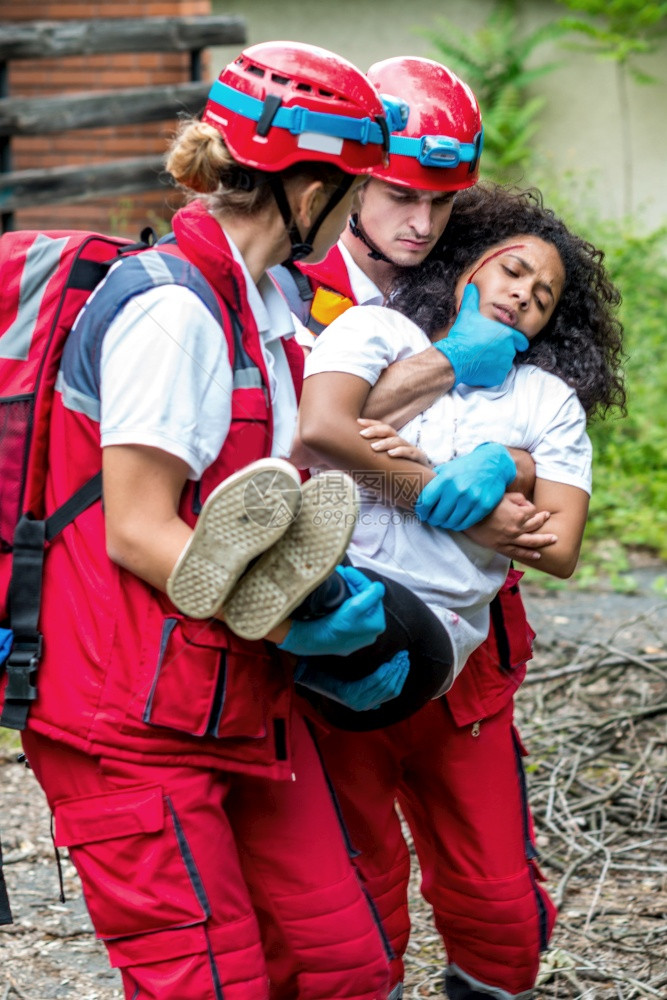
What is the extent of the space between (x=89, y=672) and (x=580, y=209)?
9814mm

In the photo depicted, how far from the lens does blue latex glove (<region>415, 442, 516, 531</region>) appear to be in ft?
8.14

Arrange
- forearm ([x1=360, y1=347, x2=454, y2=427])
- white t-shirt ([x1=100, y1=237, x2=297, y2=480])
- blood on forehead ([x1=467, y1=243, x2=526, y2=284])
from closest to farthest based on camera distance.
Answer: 1. white t-shirt ([x1=100, y1=237, x2=297, y2=480])
2. forearm ([x1=360, y1=347, x2=454, y2=427])
3. blood on forehead ([x1=467, y1=243, x2=526, y2=284])

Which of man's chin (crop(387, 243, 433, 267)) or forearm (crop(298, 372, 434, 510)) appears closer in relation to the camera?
forearm (crop(298, 372, 434, 510))

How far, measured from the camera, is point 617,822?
14.1 feet

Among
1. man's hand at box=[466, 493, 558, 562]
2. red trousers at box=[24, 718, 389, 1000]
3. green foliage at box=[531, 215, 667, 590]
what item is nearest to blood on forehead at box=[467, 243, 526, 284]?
man's hand at box=[466, 493, 558, 562]

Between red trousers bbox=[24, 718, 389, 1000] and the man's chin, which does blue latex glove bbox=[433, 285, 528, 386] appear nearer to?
the man's chin

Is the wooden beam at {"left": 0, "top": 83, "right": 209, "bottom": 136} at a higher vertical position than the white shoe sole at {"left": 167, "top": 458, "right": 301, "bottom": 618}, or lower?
lower

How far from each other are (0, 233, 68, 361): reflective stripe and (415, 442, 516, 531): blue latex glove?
0.78 meters

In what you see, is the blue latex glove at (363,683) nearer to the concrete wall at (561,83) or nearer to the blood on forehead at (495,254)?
the blood on forehead at (495,254)

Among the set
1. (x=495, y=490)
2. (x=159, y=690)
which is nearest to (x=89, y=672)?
(x=159, y=690)

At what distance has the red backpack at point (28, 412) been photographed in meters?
2.21

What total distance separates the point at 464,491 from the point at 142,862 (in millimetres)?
881

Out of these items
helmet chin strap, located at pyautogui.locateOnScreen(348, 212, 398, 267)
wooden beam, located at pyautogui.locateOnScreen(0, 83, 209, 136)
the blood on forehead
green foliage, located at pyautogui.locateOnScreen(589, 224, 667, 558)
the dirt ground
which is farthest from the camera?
wooden beam, located at pyautogui.locateOnScreen(0, 83, 209, 136)

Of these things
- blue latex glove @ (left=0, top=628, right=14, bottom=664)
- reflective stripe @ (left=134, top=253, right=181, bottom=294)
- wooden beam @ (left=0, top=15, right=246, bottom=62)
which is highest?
reflective stripe @ (left=134, top=253, right=181, bottom=294)
